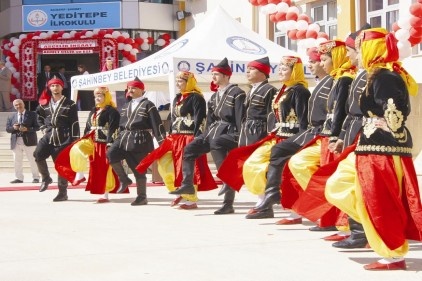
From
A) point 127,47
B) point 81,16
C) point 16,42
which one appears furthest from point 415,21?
point 16,42

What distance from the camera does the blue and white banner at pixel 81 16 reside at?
1256 inches

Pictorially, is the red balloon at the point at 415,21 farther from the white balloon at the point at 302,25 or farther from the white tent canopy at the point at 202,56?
the white balloon at the point at 302,25

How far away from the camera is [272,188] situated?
10.1 metres

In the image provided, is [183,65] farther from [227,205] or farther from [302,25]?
[227,205]

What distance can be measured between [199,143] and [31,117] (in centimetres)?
724

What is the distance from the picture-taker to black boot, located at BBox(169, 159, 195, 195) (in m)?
11.6

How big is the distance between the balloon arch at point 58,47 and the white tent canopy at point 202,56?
34.6 feet

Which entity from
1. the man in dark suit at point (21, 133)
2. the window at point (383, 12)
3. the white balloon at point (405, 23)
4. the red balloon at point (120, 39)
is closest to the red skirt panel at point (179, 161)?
the white balloon at point (405, 23)

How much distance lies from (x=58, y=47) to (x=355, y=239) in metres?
24.7

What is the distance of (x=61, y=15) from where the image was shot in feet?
105

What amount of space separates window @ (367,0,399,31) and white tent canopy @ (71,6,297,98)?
128 inches

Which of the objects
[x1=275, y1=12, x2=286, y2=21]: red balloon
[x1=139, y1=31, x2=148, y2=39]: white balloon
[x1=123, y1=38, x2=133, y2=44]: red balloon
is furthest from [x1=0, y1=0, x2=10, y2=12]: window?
[x1=275, y1=12, x2=286, y2=21]: red balloon

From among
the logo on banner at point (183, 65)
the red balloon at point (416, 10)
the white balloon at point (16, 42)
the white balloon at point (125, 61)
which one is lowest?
the logo on banner at point (183, 65)

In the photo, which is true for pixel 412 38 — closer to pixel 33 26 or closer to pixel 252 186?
pixel 252 186
